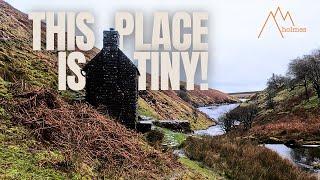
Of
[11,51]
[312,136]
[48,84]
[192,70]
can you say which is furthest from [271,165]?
[312,136]

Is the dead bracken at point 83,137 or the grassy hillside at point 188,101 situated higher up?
the dead bracken at point 83,137

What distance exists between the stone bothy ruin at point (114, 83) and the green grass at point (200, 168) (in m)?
3.86

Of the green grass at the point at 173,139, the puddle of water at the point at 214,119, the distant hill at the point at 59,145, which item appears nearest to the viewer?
the distant hill at the point at 59,145

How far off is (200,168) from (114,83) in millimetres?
5845

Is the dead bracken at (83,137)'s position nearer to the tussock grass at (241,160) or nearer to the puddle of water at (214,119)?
the tussock grass at (241,160)

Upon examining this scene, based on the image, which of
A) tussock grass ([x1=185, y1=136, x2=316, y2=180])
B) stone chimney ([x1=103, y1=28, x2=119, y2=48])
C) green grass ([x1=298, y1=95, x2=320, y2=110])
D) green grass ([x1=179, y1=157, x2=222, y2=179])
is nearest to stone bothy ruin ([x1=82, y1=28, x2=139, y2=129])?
stone chimney ([x1=103, y1=28, x2=119, y2=48])

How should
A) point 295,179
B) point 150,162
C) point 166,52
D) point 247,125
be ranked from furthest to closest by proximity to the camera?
1. point 247,125
2. point 166,52
3. point 295,179
4. point 150,162

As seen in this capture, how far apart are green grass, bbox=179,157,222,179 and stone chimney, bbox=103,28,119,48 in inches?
238

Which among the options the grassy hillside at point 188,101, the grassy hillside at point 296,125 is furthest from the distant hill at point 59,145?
the grassy hillside at point 296,125

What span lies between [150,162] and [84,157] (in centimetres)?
295

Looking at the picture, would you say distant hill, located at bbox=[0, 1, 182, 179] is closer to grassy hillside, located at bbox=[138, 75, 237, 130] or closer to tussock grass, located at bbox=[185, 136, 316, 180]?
tussock grass, located at bbox=[185, 136, 316, 180]

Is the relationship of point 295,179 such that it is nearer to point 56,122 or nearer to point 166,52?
point 166,52

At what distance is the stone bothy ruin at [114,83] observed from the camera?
19203mm

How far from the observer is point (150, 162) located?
13.0 meters
